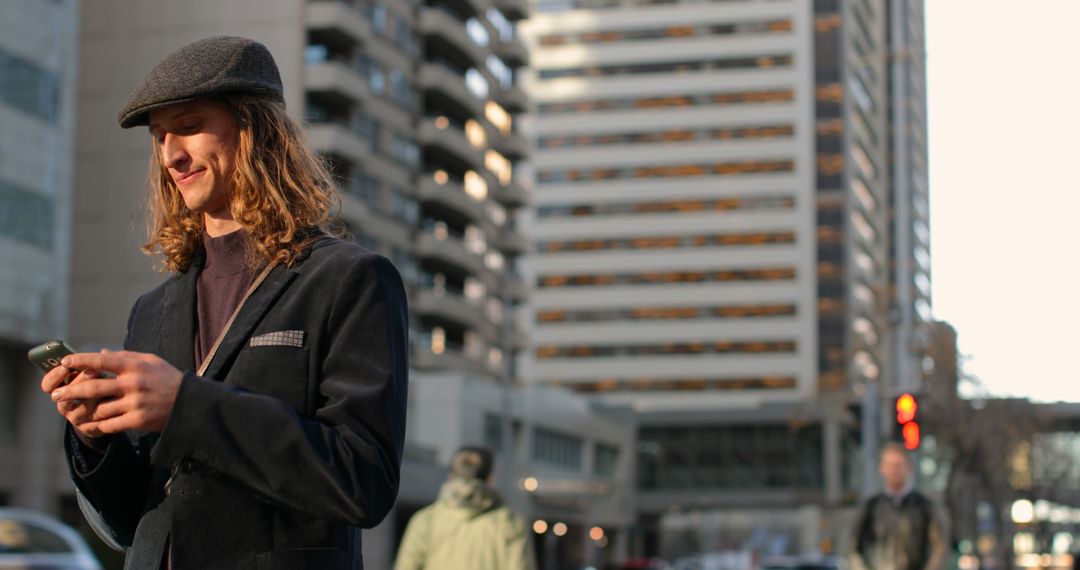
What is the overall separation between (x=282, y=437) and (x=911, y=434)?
20668mm

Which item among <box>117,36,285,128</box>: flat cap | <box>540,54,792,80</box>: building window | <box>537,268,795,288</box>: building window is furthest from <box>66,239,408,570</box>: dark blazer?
<box>540,54,792,80</box>: building window

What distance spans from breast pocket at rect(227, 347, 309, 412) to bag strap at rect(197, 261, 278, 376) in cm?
4

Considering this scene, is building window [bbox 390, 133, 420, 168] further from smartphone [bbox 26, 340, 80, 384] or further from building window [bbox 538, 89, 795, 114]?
smartphone [bbox 26, 340, 80, 384]

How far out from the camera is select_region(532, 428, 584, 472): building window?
263 feet

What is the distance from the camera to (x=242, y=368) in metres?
2.51

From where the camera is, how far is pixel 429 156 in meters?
79.6

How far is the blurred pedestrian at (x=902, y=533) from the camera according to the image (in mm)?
10867

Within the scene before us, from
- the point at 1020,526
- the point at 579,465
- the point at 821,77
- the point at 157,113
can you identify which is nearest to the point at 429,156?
the point at 579,465

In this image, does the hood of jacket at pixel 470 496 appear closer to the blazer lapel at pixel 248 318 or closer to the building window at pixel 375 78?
the blazer lapel at pixel 248 318

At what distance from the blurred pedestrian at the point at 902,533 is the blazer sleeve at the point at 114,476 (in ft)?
28.2

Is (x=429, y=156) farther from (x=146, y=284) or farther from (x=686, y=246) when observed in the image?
(x=686, y=246)

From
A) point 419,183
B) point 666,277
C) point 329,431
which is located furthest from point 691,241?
point 329,431

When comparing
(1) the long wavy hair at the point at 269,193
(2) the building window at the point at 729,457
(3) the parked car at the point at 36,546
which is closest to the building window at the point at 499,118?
(2) the building window at the point at 729,457

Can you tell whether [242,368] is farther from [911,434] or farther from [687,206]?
[687,206]
